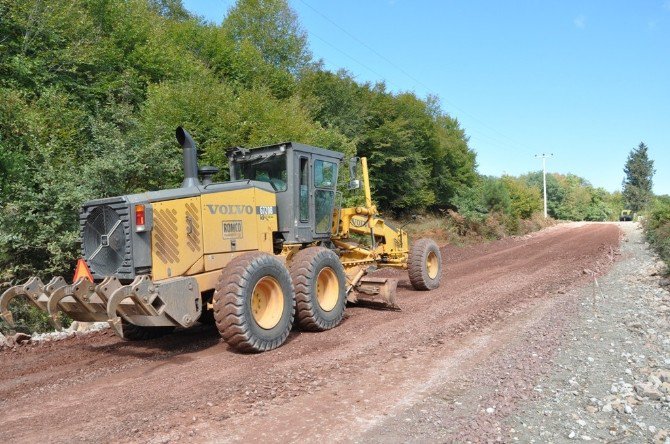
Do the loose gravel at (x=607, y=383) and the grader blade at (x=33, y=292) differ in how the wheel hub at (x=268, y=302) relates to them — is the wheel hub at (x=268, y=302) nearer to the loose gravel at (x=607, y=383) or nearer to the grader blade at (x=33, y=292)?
the grader blade at (x=33, y=292)

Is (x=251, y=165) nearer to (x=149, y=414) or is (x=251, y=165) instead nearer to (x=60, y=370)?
(x=60, y=370)

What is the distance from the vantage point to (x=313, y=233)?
25.9 ft

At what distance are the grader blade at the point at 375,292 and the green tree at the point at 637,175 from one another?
89904 millimetres

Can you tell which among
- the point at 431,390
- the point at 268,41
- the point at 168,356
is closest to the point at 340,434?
the point at 431,390

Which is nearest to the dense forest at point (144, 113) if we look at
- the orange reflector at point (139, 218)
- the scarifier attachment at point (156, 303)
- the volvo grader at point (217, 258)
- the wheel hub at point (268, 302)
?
the volvo grader at point (217, 258)

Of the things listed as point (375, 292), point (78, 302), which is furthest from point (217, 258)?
point (375, 292)

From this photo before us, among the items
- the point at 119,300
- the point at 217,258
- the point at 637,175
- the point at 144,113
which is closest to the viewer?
the point at 119,300

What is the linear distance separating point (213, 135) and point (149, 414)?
1042 centimetres

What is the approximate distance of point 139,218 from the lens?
561cm

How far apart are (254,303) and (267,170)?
7.70 feet

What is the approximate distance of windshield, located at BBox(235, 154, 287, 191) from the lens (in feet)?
24.5

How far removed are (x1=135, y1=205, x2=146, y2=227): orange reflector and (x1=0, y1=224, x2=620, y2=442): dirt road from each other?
157 cm

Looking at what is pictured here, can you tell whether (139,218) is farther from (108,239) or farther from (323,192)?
(323,192)

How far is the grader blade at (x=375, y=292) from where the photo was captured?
27.4 feet
